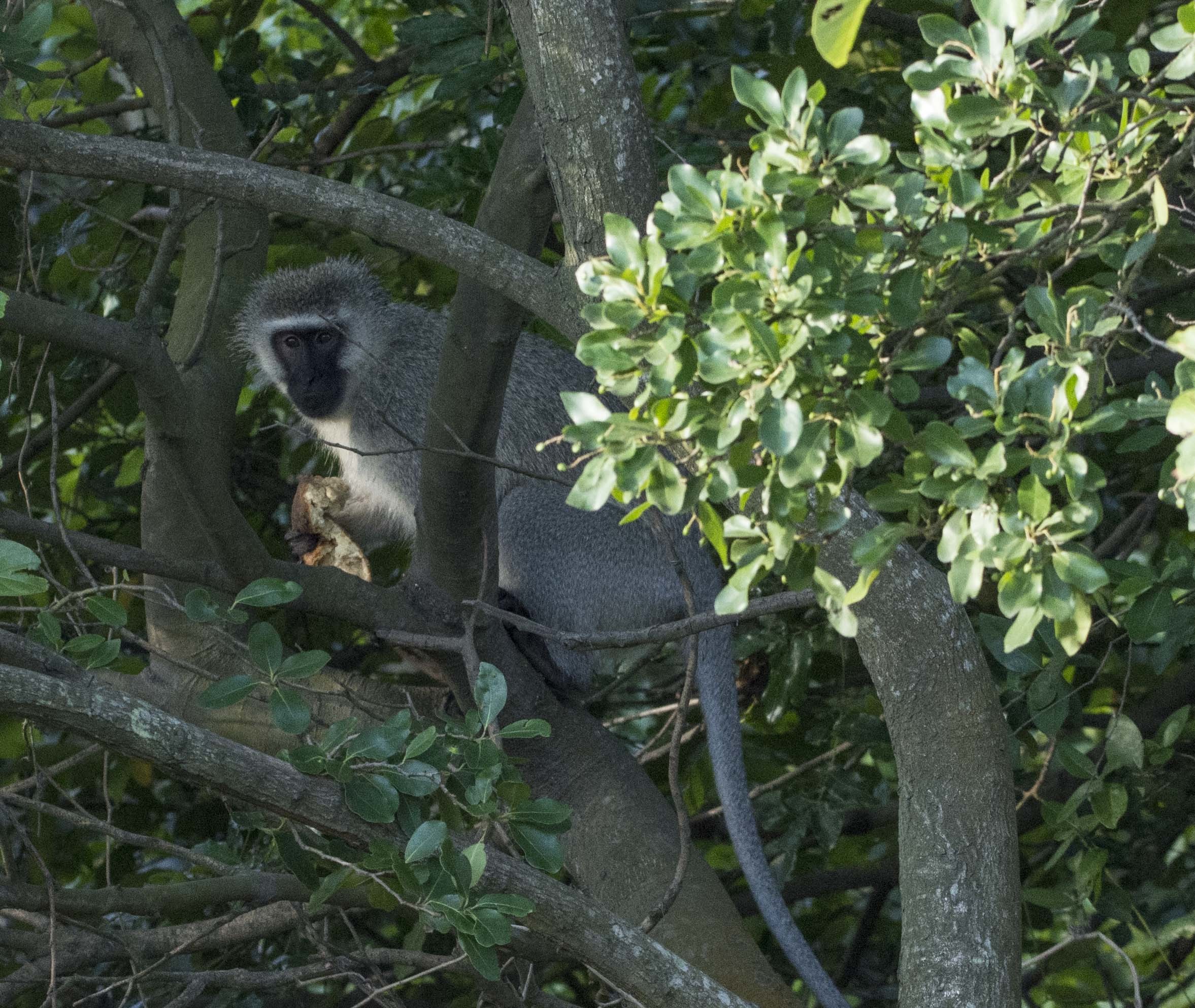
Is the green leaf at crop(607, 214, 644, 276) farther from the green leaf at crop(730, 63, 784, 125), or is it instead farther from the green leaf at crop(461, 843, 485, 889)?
the green leaf at crop(461, 843, 485, 889)

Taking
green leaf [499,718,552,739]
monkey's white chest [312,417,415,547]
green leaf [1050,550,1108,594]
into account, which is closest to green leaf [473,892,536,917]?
green leaf [499,718,552,739]

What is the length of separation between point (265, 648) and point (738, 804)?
4.99ft

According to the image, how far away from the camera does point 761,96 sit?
5.09 ft

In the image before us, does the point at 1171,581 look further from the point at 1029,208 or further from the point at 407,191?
the point at 407,191

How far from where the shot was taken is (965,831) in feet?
7.41

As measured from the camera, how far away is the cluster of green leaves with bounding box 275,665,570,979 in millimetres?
2031

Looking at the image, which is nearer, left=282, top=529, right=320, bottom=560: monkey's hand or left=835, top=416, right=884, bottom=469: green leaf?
left=835, top=416, right=884, bottom=469: green leaf

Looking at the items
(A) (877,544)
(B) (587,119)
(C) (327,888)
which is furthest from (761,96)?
(C) (327,888)

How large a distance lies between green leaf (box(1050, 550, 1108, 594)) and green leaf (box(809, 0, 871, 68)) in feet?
1.75

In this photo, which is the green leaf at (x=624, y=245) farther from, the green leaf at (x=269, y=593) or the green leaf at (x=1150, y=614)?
the green leaf at (x=1150, y=614)

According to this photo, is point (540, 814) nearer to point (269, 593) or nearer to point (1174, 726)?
point (269, 593)

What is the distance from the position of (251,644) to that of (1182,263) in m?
2.62

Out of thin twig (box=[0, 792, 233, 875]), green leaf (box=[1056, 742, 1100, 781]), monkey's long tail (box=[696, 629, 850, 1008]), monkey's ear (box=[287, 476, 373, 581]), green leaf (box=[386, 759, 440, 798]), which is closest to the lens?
green leaf (box=[386, 759, 440, 798])

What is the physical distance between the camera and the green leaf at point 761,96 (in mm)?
1531
